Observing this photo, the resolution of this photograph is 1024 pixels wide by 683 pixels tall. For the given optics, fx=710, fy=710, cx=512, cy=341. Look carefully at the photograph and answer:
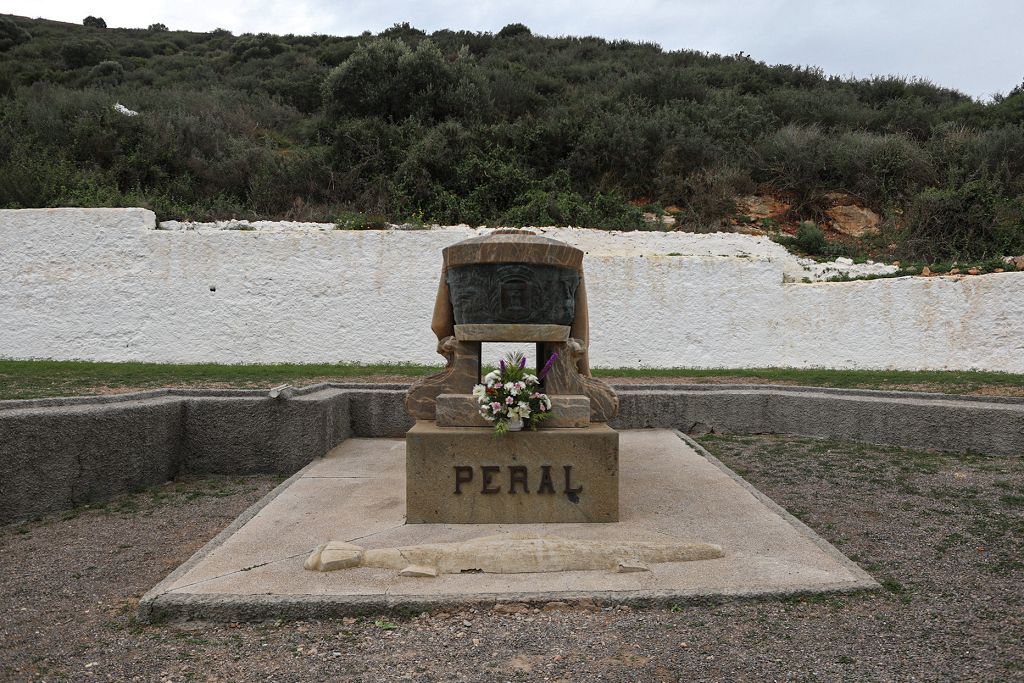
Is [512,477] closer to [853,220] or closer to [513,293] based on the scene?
[513,293]

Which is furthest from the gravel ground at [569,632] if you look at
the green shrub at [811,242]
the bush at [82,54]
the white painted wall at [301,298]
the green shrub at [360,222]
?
the bush at [82,54]

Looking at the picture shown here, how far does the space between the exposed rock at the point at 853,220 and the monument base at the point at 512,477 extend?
1323 centimetres

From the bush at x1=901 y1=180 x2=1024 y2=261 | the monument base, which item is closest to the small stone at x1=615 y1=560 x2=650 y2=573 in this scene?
the monument base

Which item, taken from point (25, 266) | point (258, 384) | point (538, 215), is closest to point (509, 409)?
point (258, 384)

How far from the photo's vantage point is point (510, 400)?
14.3 ft

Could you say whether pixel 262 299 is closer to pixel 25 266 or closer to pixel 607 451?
pixel 25 266

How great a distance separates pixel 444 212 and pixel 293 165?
13.3 ft

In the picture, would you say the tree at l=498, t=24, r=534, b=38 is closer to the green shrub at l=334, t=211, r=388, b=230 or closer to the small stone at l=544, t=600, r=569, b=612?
the green shrub at l=334, t=211, r=388, b=230

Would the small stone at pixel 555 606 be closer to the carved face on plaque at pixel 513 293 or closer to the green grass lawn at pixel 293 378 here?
the carved face on plaque at pixel 513 293

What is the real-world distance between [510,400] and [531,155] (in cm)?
1379

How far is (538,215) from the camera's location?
14633 mm

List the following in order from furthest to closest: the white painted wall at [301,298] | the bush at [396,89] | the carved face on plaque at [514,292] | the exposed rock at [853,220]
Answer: the bush at [396,89] → the exposed rock at [853,220] → the white painted wall at [301,298] → the carved face on plaque at [514,292]

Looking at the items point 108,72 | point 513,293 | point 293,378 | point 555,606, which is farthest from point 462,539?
point 108,72

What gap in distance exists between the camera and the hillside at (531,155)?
1456 cm
